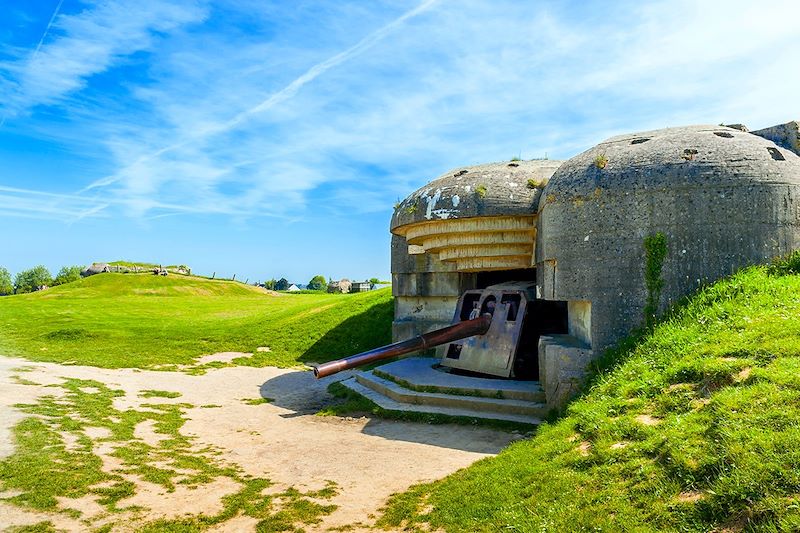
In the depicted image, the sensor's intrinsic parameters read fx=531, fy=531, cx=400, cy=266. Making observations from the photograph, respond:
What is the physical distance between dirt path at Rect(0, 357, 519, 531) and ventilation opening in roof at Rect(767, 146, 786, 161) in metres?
4.73

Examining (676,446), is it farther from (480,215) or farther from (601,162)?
(480,215)

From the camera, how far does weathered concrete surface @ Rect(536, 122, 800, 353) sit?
623 cm

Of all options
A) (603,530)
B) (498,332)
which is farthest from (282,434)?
(603,530)

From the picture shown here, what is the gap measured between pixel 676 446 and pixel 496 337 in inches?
215

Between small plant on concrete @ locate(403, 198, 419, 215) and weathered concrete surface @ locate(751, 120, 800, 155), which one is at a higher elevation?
weathered concrete surface @ locate(751, 120, 800, 155)

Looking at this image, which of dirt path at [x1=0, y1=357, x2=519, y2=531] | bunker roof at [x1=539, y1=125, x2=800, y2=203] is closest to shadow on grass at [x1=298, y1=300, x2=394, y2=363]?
dirt path at [x1=0, y1=357, x2=519, y2=531]

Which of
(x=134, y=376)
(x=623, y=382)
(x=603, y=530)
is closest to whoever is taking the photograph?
(x=603, y=530)

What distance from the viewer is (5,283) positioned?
63094 mm

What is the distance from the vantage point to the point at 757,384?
13.1 feet

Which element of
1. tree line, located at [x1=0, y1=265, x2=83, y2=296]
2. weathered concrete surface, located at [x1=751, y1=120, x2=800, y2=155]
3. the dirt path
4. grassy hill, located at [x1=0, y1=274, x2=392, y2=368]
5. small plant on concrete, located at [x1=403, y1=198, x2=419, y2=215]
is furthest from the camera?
tree line, located at [x1=0, y1=265, x2=83, y2=296]

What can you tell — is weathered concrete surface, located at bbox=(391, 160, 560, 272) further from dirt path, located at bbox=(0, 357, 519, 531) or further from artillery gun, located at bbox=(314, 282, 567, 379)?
dirt path, located at bbox=(0, 357, 519, 531)

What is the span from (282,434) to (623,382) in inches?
169

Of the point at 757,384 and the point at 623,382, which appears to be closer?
the point at 757,384

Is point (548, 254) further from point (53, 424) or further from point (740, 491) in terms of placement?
point (53, 424)
